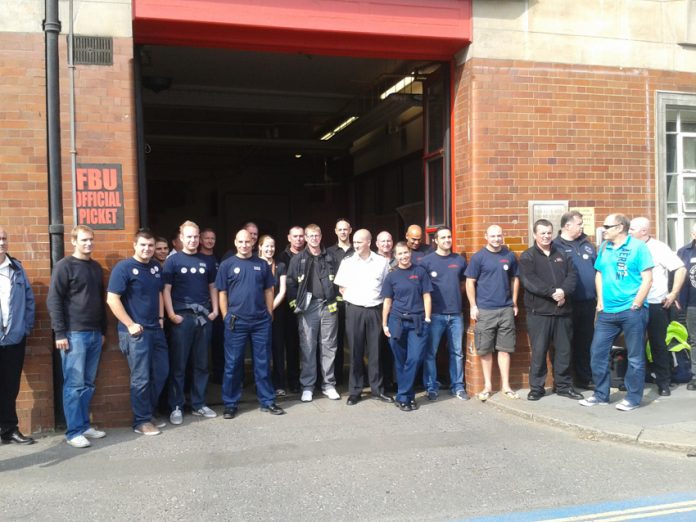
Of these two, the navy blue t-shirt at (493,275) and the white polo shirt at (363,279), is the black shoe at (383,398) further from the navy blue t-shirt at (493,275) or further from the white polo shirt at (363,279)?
the navy blue t-shirt at (493,275)

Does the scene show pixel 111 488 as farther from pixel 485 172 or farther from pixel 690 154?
pixel 690 154

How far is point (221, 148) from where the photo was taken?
57.1 ft

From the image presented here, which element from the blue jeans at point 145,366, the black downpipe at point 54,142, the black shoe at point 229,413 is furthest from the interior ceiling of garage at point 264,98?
the black shoe at point 229,413

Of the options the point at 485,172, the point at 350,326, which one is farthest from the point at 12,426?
the point at 485,172

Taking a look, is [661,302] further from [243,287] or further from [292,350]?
[243,287]

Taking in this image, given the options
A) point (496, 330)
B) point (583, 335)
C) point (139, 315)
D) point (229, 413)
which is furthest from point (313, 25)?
point (583, 335)

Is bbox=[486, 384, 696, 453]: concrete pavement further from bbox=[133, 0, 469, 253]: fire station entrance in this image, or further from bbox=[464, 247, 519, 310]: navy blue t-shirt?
bbox=[133, 0, 469, 253]: fire station entrance

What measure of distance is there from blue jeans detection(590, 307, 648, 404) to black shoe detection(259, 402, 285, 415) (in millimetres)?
3342

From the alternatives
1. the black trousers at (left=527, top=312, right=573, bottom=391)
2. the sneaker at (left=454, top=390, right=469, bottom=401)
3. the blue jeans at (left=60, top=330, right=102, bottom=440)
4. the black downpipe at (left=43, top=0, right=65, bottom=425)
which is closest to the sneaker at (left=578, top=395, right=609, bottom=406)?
the black trousers at (left=527, top=312, right=573, bottom=391)

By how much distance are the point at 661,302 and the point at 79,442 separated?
6208 millimetres

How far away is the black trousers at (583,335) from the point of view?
734 cm

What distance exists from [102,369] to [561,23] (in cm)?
644

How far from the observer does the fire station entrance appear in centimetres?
694

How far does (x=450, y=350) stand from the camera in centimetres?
739
